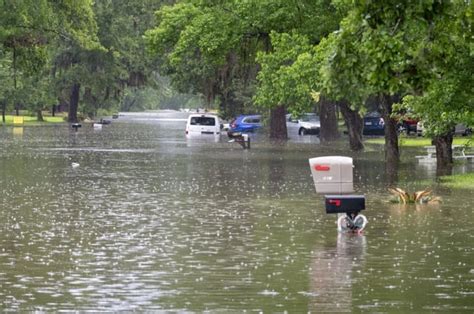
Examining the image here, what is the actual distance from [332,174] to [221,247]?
13.3ft

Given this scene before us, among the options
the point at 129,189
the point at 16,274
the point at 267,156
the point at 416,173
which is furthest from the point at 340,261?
the point at 267,156

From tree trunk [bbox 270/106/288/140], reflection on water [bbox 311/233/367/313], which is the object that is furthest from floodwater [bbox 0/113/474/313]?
tree trunk [bbox 270/106/288/140]

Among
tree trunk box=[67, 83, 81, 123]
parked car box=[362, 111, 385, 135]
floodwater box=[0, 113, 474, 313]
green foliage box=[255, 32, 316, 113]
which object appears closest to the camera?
floodwater box=[0, 113, 474, 313]

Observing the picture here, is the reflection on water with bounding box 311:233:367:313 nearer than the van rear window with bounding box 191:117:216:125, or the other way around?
the reflection on water with bounding box 311:233:367:313

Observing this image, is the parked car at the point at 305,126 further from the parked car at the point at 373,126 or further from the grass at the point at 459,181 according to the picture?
the grass at the point at 459,181

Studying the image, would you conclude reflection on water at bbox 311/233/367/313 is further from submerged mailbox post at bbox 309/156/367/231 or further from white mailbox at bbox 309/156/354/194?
white mailbox at bbox 309/156/354/194

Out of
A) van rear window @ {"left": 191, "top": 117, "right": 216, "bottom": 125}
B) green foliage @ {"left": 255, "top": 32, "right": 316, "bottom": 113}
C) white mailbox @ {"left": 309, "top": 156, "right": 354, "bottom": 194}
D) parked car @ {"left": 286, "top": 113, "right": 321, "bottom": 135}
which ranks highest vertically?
green foliage @ {"left": 255, "top": 32, "right": 316, "bottom": 113}

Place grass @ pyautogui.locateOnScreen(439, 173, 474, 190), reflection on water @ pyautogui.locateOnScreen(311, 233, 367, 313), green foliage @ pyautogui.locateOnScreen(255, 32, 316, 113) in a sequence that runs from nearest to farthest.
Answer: reflection on water @ pyautogui.locateOnScreen(311, 233, 367, 313)
grass @ pyautogui.locateOnScreen(439, 173, 474, 190)
green foliage @ pyautogui.locateOnScreen(255, 32, 316, 113)

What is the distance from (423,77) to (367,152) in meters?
40.5

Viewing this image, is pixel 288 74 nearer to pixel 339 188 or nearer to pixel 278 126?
pixel 339 188

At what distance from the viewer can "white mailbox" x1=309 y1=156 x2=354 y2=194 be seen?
68.4 feet

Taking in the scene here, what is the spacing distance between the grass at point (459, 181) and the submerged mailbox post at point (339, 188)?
9.67m

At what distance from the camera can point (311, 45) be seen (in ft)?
131

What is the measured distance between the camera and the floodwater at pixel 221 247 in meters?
13.4
